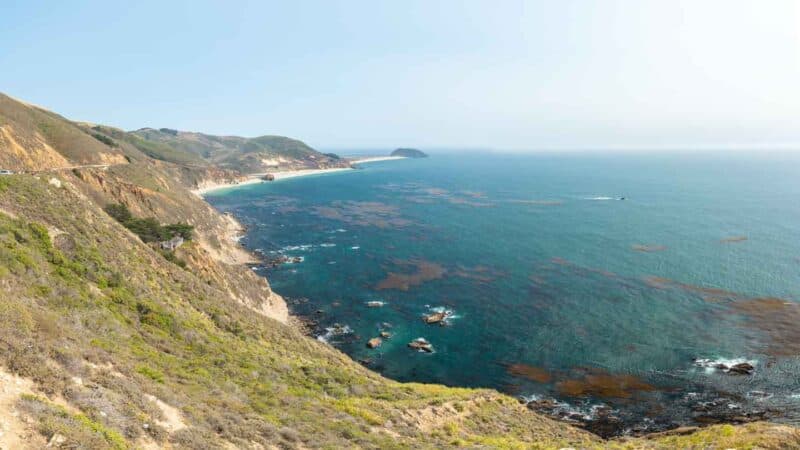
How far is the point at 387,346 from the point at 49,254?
38.3 metres

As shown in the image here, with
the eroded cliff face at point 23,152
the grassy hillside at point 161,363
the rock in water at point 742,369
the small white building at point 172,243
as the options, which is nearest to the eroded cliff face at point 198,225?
the small white building at point 172,243

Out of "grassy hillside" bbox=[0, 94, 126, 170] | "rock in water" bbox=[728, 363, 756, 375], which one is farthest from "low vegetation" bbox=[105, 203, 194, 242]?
"rock in water" bbox=[728, 363, 756, 375]

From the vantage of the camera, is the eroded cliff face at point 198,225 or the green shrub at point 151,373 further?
the eroded cliff face at point 198,225

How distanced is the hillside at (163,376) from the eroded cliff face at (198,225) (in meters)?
17.7

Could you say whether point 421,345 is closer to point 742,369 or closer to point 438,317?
point 438,317

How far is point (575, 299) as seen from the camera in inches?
2790

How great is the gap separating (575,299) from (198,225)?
79.1 metres

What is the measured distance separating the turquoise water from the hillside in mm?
11437

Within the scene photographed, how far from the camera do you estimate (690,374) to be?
49.0 metres

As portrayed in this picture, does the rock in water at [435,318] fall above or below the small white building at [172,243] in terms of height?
below

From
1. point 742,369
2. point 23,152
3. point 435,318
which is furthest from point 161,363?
point 23,152

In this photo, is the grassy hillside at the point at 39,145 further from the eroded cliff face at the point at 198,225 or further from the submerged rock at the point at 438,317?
the submerged rock at the point at 438,317

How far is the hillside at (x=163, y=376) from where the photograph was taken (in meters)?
14.4

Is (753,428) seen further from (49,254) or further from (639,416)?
(49,254)
